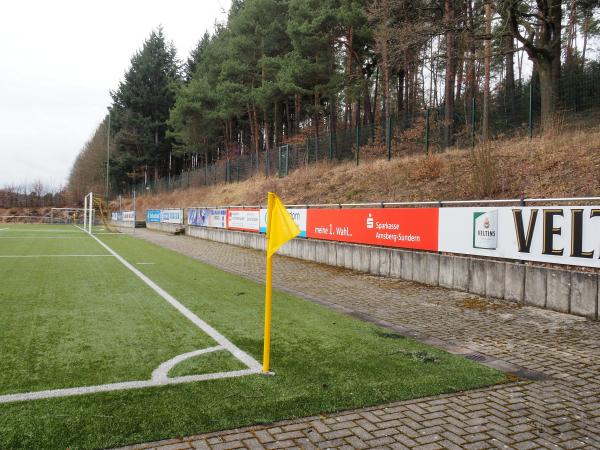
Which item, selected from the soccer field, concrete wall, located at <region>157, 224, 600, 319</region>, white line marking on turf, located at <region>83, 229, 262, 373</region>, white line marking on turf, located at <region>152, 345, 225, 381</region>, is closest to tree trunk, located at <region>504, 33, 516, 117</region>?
concrete wall, located at <region>157, 224, 600, 319</region>

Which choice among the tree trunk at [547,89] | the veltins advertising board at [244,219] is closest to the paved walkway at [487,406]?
the tree trunk at [547,89]

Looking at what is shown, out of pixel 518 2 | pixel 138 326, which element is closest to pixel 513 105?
pixel 518 2

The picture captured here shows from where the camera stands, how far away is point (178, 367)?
4.71m

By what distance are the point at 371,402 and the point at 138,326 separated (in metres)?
3.69

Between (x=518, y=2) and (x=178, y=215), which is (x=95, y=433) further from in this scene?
(x=178, y=215)

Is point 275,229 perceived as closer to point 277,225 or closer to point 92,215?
point 277,225

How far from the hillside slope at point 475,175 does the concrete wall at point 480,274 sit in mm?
3979

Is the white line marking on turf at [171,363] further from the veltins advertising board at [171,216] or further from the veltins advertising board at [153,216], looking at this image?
the veltins advertising board at [153,216]

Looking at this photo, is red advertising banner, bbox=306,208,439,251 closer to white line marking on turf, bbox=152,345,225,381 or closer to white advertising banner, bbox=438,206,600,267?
white advertising banner, bbox=438,206,600,267

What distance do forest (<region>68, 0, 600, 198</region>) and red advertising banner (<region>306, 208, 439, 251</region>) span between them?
262 inches

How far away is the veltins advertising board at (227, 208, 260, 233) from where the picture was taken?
19.5 m

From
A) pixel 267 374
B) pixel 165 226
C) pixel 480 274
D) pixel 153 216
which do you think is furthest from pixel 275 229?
pixel 153 216

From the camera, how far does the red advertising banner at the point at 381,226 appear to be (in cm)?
1048

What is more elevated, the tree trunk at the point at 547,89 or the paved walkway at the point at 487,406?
the tree trunk at the point at 547,89
